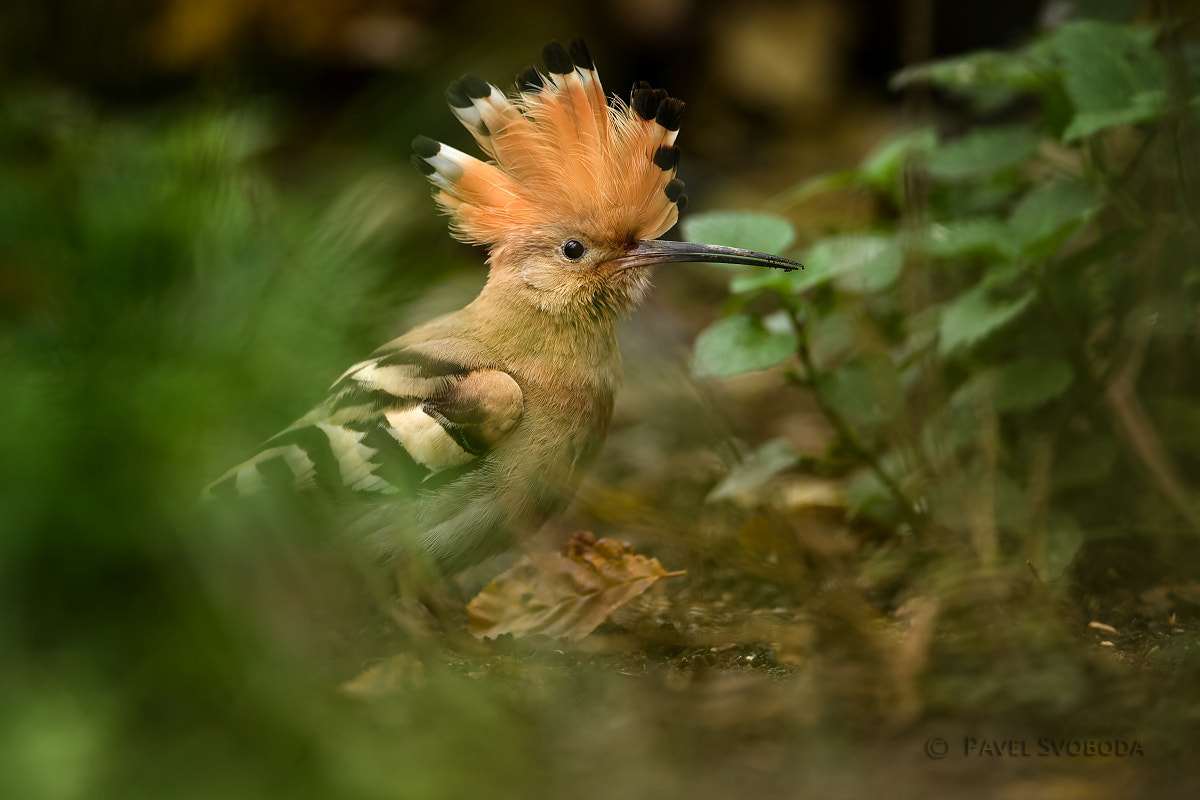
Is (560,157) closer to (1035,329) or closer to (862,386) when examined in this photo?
(862,386)

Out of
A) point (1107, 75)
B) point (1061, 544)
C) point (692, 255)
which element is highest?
point (1107, 75)

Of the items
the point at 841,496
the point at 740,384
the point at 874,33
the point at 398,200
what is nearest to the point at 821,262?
the point at 841,496

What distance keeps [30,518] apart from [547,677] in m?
0.83

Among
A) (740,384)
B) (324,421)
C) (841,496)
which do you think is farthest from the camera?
(740,384)

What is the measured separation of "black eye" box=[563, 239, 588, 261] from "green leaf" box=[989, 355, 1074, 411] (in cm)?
95

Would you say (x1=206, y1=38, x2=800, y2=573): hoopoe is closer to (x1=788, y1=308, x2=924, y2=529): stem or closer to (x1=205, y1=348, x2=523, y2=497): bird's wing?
(x1=205, y1=348, x2=523, y2=497): bird's wing

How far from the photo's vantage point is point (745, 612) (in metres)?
2.28

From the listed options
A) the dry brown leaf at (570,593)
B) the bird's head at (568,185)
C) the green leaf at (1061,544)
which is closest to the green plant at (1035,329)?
the green leaf at (1061,544)

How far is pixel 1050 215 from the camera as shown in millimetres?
2293

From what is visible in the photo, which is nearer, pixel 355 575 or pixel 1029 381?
pixel 355 575

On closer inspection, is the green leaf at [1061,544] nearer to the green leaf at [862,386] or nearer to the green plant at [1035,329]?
the green plant at [1035,329]

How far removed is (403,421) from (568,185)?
0.62 meters

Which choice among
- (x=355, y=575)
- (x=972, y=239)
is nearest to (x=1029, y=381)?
(x=972, y=239)

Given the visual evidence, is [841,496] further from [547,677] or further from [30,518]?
[30,518]
